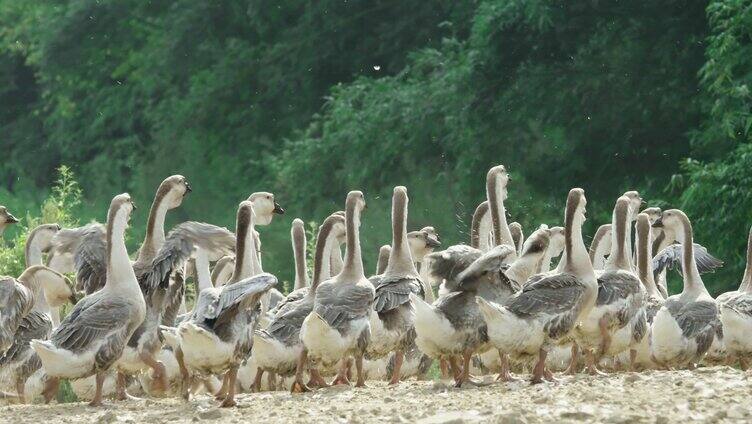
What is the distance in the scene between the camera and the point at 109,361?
13.4 m

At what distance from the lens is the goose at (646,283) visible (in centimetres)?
1554

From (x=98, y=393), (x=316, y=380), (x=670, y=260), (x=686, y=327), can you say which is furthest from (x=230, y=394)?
(x=670, y=260)

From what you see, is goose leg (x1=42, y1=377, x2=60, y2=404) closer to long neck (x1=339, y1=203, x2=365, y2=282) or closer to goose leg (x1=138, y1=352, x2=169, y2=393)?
goose leg (x1=138, y1=352, x2=169, y2=393)

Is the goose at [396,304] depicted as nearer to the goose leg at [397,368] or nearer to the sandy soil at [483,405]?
the goose leg at [397,368]

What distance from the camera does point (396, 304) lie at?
48.0 ft

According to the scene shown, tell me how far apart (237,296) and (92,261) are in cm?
282

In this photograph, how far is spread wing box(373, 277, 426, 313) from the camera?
14.6 meters

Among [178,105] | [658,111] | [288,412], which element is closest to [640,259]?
[288,412]

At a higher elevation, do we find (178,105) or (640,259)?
(178,105)

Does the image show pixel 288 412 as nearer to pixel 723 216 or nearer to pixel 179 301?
pixel 179 301

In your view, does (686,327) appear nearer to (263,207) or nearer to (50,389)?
(263,207)

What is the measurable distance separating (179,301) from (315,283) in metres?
1.27

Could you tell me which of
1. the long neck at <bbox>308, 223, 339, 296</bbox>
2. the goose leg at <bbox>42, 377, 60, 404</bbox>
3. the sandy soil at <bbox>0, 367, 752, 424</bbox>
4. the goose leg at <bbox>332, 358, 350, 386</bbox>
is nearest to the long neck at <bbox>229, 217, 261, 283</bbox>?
the sandy soil at <bbox>0, 367, 752, 424</bbox>

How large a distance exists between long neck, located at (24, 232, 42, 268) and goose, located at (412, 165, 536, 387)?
515cm
